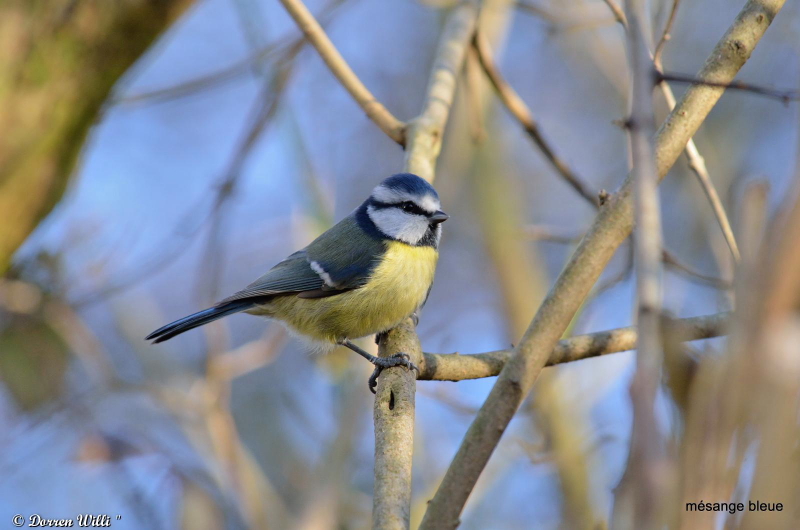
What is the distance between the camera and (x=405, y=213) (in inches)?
105

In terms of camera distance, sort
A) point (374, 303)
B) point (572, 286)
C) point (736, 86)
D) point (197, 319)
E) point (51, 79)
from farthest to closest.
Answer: point (51, 79) < point (197, 319) < point (374, 303) < point (736, 86) < point (572, 286)

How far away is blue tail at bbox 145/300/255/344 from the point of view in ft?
8.38

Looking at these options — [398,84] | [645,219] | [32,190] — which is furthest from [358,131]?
[645,219]

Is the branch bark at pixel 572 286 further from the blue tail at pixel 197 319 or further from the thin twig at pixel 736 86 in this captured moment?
the blue tail at pixel 197 319

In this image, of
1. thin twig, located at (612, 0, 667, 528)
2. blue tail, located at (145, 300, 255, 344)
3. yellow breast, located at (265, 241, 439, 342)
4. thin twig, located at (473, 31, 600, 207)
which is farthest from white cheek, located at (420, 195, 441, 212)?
thin twig, located at (612, 0, 667, 528)

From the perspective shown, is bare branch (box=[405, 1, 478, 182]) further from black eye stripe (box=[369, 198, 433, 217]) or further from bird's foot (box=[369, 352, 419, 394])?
bird's foot (box=[369, 352, 419, 394])

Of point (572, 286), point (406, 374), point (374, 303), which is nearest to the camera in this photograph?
point (572, 286)

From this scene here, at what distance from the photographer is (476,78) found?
2.97 m

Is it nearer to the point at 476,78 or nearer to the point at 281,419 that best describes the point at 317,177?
the point at 476,78

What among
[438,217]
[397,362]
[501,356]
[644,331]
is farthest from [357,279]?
[644,331]

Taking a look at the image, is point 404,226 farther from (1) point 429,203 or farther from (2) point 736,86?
(2) point 736,86

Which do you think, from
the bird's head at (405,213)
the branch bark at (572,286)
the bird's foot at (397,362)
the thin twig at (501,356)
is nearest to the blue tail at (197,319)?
the bird's head at (405,213)

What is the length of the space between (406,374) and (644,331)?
1215mm

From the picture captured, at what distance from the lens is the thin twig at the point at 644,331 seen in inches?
23.9
